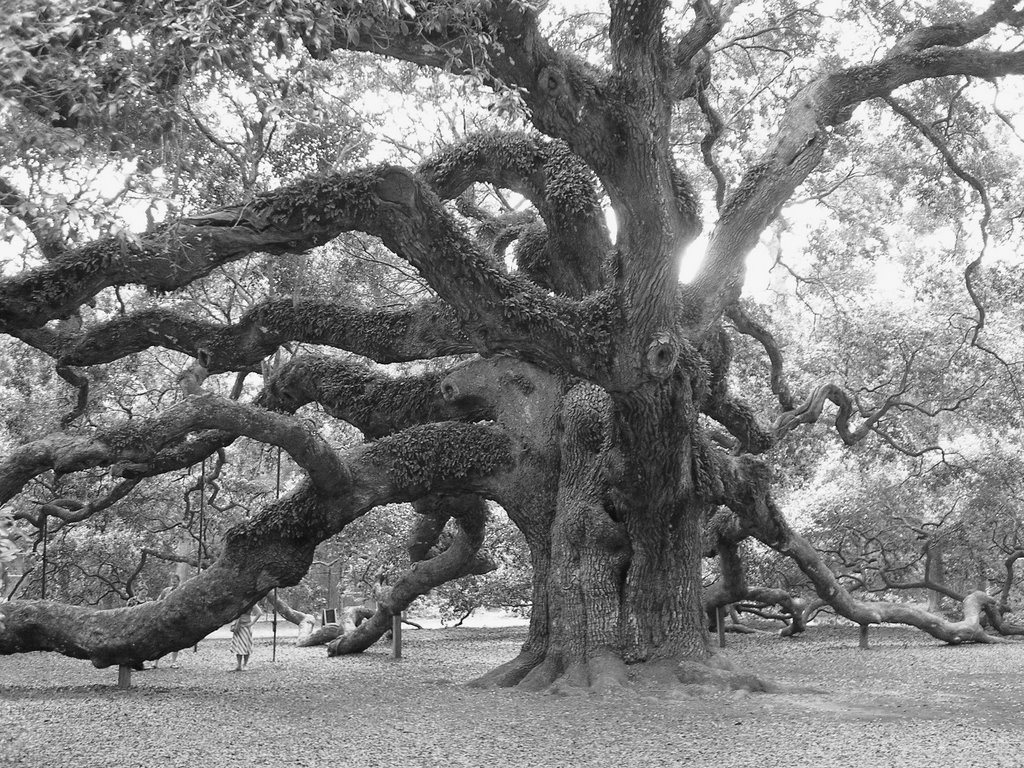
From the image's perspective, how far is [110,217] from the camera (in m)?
4.80

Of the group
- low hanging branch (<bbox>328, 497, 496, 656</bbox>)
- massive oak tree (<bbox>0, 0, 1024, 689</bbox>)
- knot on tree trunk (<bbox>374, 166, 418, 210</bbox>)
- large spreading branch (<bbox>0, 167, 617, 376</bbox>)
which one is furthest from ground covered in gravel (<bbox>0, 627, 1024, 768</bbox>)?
knot on tree trunk (<bbox>374, 166, 418, 210</bbox>)

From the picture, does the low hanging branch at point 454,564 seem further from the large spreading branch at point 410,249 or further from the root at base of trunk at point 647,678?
the large spreading branch at point 410,249

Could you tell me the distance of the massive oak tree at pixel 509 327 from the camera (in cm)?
702

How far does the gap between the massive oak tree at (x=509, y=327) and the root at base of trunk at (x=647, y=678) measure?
43mm

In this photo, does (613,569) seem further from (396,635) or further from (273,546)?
(396,635)

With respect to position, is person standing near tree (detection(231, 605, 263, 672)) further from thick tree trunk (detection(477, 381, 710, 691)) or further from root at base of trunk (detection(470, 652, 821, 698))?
root at base of trunk (detection(470, 652, 821, 698))

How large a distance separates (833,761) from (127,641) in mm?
6991

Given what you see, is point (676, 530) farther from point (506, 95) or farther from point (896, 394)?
point (896, 394)

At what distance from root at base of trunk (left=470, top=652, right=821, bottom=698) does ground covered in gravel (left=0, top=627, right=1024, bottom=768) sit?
19 centimetres

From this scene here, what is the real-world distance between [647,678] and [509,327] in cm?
362

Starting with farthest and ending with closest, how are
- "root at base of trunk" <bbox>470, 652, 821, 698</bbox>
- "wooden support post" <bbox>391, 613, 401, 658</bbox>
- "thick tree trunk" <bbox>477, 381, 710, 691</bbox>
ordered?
"wooden support post" <bbox>391, 613, 401, 658</bbox> < "thick tree trunk" <bbox>477, 381, 710, 691</bbox> < "root at base of trunk" <bbox>470, 652, 821, 698</bbox>

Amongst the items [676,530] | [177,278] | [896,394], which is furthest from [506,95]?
[896,394]

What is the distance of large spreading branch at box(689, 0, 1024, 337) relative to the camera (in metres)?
9.05

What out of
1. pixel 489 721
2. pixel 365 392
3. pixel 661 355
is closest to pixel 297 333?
pixel 365 392
